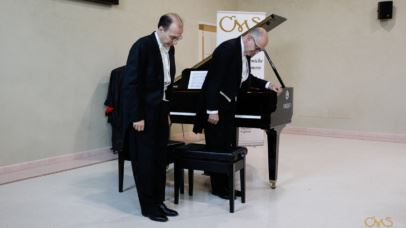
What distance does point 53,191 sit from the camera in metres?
3.38

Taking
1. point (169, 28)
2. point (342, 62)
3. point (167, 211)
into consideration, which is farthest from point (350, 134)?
point (169, 28)

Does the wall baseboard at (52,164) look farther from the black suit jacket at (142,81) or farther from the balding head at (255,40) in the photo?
the balding head at (255,40)

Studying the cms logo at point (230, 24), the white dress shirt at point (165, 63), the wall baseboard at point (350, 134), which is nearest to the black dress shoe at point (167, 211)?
the white dress shirt at point (165, 63)

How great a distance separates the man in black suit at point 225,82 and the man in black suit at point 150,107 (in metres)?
0.37

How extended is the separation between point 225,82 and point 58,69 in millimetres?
2269

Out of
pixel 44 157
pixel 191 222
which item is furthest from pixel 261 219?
pixel 44 157

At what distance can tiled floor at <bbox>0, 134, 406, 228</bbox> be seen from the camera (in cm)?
267

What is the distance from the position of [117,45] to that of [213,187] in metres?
2.59

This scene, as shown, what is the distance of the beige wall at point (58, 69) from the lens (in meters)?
3.91

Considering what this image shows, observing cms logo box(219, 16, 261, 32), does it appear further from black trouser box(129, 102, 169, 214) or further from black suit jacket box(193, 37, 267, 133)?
black trouser box(129, 102, 169, 214)

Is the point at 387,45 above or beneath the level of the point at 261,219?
above

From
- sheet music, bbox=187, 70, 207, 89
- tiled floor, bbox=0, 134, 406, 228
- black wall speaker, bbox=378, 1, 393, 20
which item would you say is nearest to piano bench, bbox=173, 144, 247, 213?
tiled floor, bbox=0, 134, 406, 228

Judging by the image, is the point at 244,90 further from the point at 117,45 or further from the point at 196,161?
the point at 117,45

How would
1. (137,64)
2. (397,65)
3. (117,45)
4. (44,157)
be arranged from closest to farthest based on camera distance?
1. (137,64)
2. (44,157)
3. (117,45)
4. (397,65)
